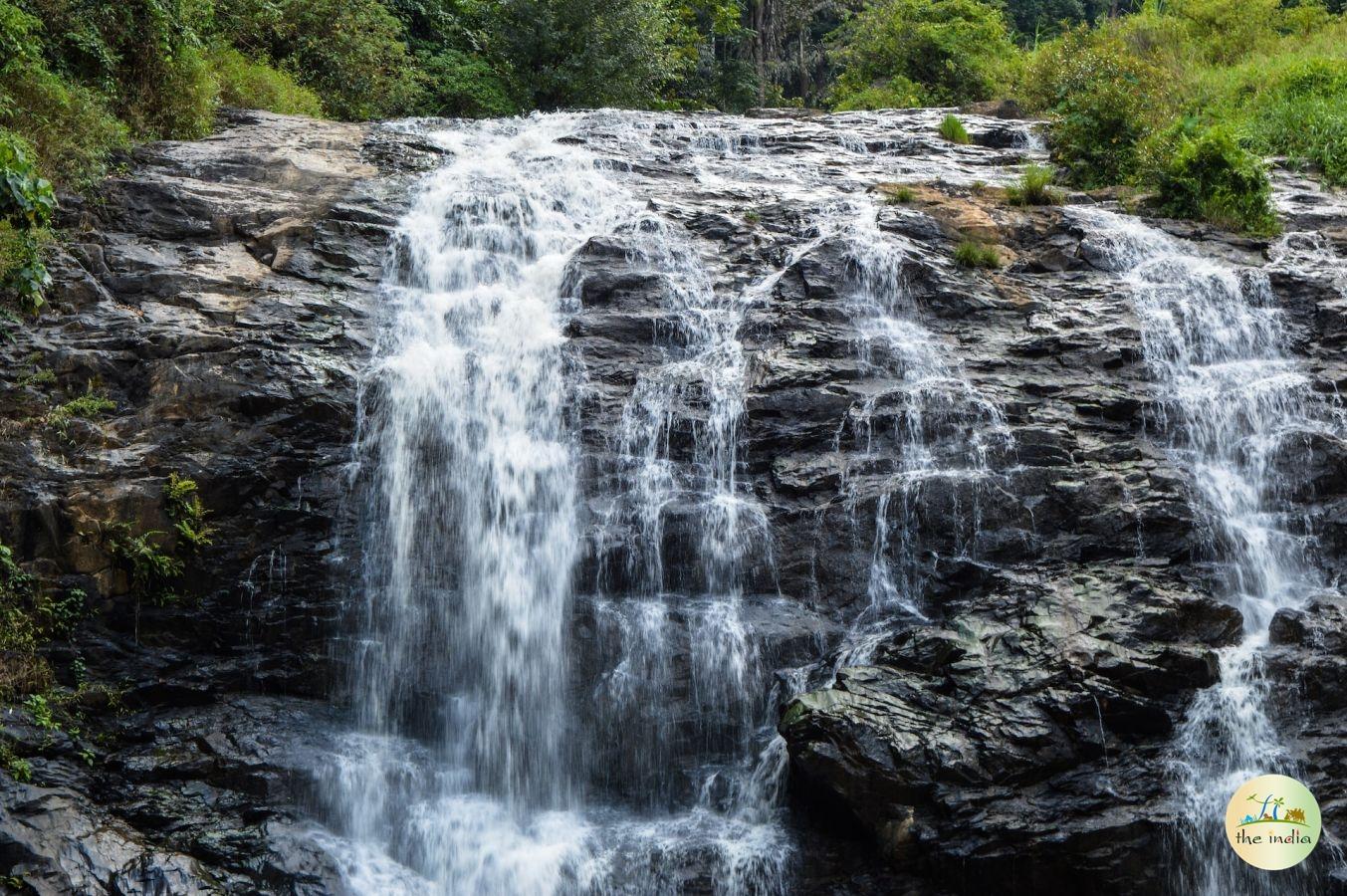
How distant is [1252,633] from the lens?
8.60 m

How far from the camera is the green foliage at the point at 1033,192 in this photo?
543 inches

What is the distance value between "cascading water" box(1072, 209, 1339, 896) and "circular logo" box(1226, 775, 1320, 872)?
0.08 m

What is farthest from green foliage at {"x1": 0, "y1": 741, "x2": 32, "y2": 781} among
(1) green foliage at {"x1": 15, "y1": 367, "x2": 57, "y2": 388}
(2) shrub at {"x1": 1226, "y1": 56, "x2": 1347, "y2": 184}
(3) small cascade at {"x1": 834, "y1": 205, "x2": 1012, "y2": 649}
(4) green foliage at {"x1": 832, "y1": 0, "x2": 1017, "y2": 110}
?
(4) green foliage at {"x1": 832, "y1": 0, "x2": 1017, "y2": 110}

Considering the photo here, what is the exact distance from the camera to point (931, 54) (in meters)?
24.2

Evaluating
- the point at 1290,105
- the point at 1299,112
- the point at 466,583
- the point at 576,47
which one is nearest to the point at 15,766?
the point at 466,583

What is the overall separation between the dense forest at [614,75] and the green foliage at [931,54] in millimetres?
51

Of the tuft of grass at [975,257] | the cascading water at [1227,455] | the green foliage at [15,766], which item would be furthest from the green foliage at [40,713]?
the tuft of grass at [975,257]

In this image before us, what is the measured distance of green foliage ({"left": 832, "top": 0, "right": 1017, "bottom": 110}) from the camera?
23.2m

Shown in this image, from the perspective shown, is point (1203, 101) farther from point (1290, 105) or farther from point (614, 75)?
point (614, 75)

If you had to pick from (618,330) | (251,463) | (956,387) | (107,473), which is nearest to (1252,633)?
(956,387)

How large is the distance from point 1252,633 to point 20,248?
38.8ft

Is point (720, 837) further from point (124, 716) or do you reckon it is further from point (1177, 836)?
point (124, 716)

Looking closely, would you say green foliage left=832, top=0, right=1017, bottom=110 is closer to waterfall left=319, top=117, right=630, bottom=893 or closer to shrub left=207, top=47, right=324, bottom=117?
shrub left=207, top=47, right=324, bottom=117

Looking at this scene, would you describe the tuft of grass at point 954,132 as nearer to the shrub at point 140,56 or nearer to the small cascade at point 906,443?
the small cascade at point 906,443
